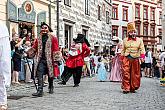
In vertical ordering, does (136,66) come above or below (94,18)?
below

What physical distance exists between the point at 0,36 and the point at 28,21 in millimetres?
14018

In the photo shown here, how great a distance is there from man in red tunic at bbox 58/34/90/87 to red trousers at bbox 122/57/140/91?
259 cm

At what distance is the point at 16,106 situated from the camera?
8445mm

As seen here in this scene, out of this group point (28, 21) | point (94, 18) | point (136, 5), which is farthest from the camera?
point (136, 5)

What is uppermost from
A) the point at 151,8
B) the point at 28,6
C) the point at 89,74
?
the point at 151,8

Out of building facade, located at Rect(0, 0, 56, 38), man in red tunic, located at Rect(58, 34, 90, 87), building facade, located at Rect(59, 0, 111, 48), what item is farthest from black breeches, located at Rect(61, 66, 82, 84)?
building facade, located at Rect(59, 0, 111, 48)

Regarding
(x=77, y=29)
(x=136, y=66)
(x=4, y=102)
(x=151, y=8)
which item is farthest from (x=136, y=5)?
(x=4, y=102)

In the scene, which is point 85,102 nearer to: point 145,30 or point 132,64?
point 132,64

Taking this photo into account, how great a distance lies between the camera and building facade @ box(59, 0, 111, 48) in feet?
82.4

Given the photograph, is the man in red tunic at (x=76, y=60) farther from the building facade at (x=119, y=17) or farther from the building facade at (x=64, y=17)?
the building facade at (x=119, y=17)

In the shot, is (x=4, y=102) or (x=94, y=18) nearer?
(x=4, y=102)

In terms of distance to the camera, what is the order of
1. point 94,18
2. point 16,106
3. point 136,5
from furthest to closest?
1. point 136,5
2. point 94,18
3. point 16,106

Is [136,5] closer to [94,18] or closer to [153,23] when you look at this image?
[153,23]

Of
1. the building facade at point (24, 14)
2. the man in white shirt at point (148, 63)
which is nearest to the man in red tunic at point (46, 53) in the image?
the building facade at point (24, 14)
